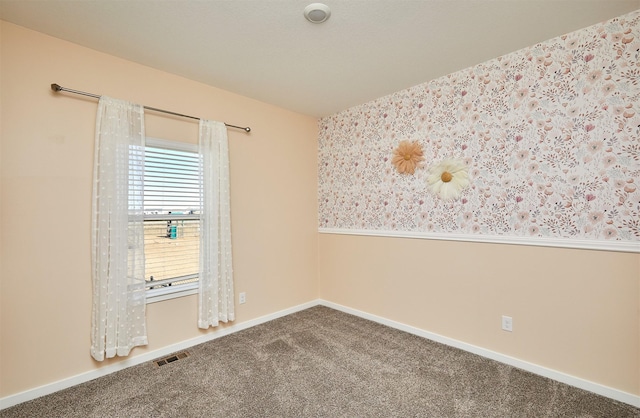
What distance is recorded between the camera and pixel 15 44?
1.99m

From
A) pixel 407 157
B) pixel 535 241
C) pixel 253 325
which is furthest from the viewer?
pixel 253 325

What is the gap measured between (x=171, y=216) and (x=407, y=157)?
7.89 feet

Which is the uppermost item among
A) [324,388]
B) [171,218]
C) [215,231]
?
[171,218]

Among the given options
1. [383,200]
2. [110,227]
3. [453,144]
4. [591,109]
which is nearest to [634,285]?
[591,109]

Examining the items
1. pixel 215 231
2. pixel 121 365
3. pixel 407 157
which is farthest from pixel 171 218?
pixel 407 157

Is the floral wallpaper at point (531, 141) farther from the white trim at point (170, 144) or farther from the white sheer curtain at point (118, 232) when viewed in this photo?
the white sheer curtain at point (118, 232)

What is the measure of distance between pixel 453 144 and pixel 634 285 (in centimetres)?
160

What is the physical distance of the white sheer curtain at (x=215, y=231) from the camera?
2838 millimetres

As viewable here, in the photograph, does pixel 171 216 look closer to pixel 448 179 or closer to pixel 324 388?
pixel 324 388

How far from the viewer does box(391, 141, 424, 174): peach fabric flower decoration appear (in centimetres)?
300

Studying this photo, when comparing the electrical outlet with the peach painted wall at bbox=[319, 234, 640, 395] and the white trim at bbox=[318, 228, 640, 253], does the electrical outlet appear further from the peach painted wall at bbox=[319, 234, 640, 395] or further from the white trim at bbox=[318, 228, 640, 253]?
the white trim at bbox=[318, 228, 640, 253]

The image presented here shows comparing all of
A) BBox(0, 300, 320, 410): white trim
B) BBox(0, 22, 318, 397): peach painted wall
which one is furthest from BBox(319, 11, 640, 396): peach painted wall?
BBox(0, 22, 318, 397): peach painted wall

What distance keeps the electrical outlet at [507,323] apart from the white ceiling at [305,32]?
2.19 metres

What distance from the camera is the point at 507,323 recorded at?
2.42 metres
